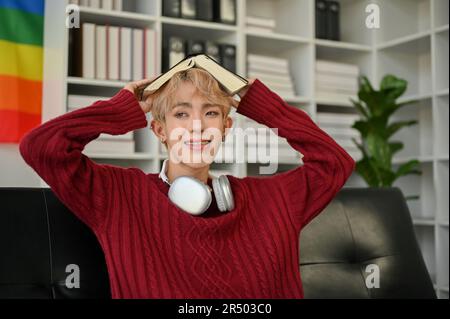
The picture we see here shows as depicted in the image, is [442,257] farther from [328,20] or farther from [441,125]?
[328,20]

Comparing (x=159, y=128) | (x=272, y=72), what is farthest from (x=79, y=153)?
(x=272, y=72)

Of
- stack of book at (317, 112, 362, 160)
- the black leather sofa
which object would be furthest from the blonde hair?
stack of book at (317, 112, 362, 160)

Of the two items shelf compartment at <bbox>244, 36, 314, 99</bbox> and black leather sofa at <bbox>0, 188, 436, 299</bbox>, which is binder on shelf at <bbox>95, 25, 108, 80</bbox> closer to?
shelf compartment at <bbox>244, 36, 314, 99</bbox>

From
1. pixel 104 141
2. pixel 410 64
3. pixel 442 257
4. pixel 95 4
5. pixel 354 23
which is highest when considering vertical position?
pixel 354 23

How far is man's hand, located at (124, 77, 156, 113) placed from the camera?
116cm

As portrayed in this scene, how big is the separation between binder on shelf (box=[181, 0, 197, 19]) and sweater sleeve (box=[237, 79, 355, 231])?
4.94ft

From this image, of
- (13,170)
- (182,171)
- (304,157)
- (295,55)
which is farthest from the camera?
(295,55)

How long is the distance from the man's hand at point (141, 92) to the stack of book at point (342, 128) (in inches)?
74.6

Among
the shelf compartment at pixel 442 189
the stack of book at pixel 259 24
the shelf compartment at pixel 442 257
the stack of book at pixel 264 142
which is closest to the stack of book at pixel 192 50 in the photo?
the stack of book at pixel 259 24

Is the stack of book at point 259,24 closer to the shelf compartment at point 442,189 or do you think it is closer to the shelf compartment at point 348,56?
the shelf compartment at point 348,56

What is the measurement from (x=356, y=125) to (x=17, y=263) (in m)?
2.12

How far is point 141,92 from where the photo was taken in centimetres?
119

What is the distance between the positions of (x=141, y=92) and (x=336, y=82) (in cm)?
207

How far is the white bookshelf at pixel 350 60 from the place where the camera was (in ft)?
8.11
